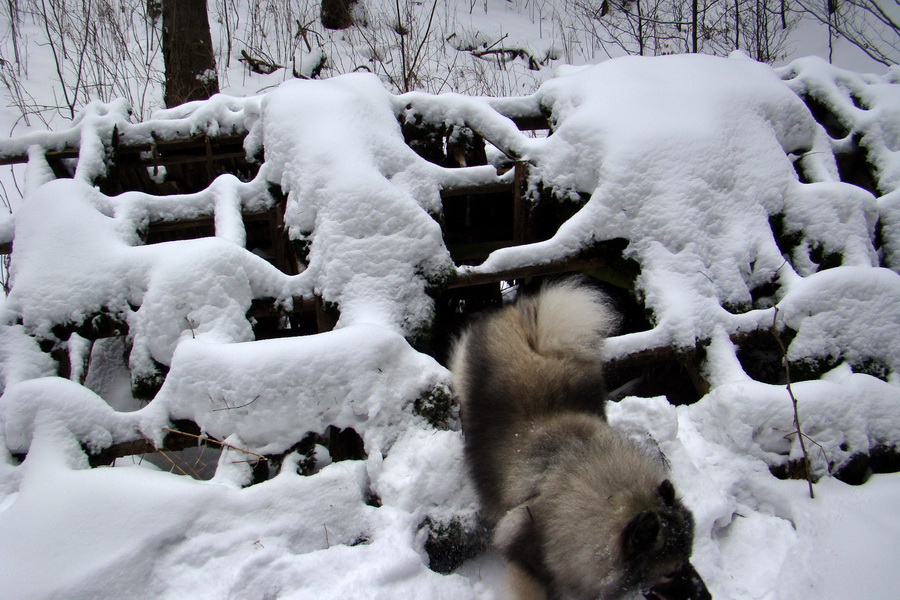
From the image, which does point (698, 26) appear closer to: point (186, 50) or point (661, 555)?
point (186, 50)

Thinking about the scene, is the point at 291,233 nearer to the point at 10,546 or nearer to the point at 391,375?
the point at 391,375

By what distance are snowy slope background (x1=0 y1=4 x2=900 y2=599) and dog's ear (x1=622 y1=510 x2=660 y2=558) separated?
0.37 m

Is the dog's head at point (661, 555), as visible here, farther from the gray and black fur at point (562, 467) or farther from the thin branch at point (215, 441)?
the thin branch at point (215, 441)

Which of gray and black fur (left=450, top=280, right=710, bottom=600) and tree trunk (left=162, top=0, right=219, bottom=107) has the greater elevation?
tree trunk (left=162, top=0, right=219, bottom=107)

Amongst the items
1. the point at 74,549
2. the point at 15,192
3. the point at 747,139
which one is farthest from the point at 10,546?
the point at 15,192

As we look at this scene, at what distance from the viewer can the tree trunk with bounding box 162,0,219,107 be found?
5.22 m

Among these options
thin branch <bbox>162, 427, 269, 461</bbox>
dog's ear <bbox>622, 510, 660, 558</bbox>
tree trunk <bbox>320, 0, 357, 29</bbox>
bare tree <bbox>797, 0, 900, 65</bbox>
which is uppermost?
tree trunk <bbox>320, 0, 357, 29</bbox>

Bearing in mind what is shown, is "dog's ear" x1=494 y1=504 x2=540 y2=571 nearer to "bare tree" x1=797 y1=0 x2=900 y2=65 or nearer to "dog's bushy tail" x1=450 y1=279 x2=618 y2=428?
"dog's bushy tail" x1=450 y1=279 x2=618 y2=428

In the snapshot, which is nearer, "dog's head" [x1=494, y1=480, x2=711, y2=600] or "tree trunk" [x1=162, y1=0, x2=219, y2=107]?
"dog's head" [x1=494, y1=480, x2=711, y2=600]

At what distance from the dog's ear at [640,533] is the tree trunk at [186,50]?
18.2ft

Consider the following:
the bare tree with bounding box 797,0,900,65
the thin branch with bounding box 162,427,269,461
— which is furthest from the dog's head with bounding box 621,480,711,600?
the bare tree with bounding box 797,0,900,65

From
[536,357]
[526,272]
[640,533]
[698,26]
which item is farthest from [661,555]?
[698,26]

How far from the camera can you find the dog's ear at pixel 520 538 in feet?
6.24

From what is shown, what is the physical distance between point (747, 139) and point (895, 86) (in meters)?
1.58
